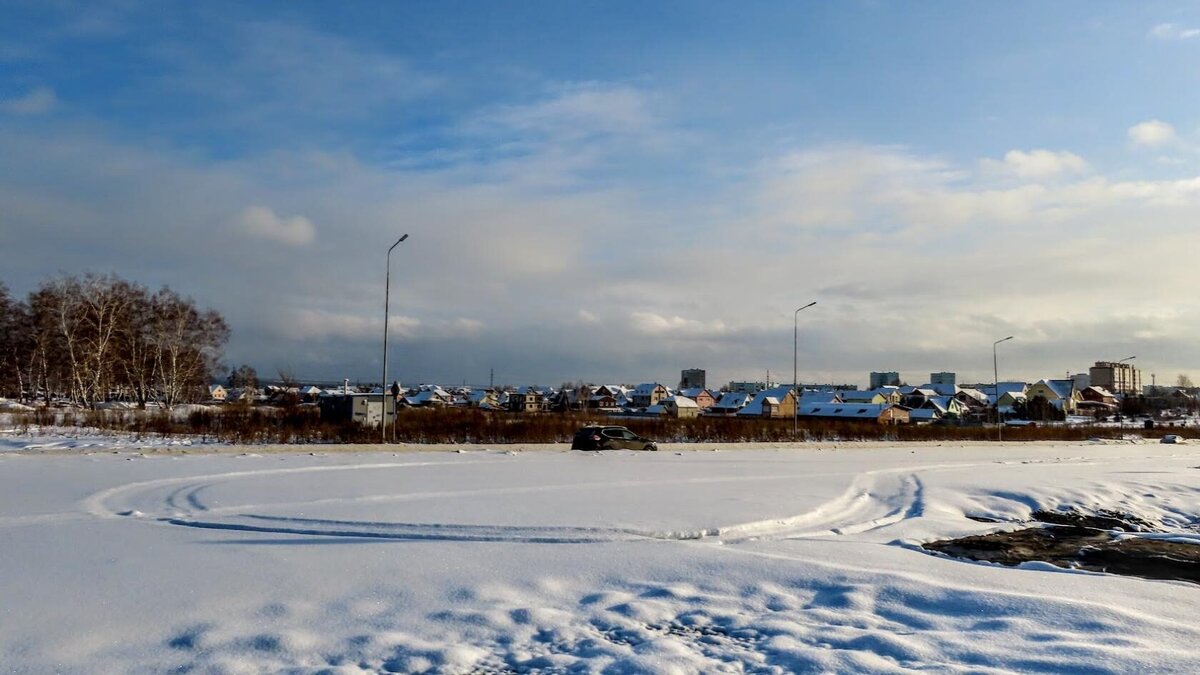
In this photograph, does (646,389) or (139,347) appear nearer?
(139,347)

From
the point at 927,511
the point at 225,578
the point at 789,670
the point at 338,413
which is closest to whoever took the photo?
the point at 789,670

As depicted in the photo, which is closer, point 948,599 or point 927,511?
point 948,599

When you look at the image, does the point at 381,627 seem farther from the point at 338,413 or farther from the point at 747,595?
the point at 338,413

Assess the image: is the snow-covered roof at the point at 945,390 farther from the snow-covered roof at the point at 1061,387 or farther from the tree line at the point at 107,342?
the tree line at the point at 107,342

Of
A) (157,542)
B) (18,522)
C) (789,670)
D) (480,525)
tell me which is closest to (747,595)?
(789,670)

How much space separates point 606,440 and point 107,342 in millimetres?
51499

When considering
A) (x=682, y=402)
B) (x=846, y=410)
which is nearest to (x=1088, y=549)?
(x=846, y=410)

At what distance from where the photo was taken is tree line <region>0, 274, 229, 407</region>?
214ft

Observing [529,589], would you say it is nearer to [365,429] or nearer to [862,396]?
[365,429]

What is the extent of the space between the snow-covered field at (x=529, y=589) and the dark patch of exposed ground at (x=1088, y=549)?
783 millimetres

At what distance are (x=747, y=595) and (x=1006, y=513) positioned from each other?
11856 millimetres

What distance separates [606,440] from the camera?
35562 mm

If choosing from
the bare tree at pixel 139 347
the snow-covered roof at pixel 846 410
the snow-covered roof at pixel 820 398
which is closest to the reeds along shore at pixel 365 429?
the bare tree at pixel 139 347

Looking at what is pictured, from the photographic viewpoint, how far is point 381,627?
7.79 m
